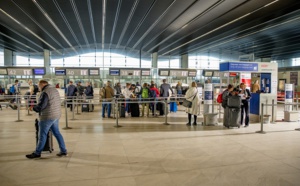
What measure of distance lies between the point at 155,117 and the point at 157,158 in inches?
243

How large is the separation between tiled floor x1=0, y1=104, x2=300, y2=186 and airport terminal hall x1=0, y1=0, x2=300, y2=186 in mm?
25

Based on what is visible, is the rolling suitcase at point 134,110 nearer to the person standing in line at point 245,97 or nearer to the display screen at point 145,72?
the person standing in line at point 245,97

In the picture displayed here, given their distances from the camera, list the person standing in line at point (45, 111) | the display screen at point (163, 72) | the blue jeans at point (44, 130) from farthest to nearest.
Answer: the display screen at point (163, 72)
the blue jeans at point (44, 130)
the person standing in line at point (45, 111)

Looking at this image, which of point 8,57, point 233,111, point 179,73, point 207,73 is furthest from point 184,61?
point 233,111

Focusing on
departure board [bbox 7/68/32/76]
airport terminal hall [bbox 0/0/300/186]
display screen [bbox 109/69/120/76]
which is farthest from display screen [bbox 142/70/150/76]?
departure board [bbox 7/68/32/76]

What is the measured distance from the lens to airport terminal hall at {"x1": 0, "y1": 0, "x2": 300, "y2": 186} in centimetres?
449

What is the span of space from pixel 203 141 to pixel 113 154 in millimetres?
2831

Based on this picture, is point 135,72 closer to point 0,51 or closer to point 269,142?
point 269,142

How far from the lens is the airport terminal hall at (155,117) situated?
4.49 meters

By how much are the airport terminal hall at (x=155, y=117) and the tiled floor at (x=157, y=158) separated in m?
0.02

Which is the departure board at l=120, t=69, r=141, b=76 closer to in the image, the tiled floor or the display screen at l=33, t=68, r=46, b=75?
the display screen at l=33, t=68, r=46, b=75

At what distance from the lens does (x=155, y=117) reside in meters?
11.4

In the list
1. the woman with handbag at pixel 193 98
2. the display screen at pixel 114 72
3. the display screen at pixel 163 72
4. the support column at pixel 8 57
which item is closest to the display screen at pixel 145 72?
the display screen at pixel 163 72

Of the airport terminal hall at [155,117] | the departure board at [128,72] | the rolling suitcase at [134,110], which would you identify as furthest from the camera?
the departure board at [128,72]
